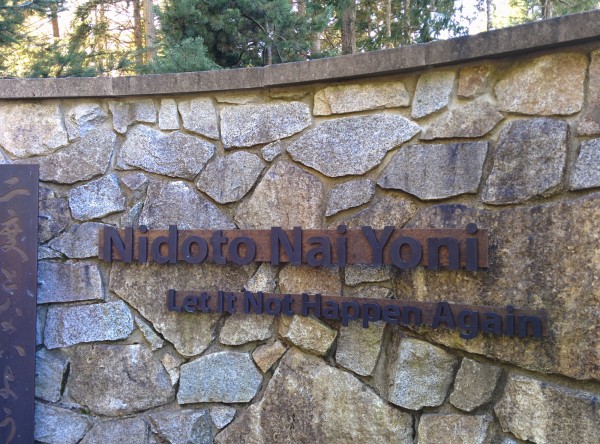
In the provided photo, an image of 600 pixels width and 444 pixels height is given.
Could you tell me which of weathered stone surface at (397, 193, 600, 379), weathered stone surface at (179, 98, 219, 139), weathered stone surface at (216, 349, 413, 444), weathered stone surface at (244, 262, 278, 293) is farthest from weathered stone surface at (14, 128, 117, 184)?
weathered stone surface at (397, 193, 600, 379)

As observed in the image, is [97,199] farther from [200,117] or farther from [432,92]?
[432,92]

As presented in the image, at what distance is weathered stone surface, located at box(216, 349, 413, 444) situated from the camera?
2.05 meters

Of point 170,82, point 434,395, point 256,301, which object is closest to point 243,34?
point 170,82

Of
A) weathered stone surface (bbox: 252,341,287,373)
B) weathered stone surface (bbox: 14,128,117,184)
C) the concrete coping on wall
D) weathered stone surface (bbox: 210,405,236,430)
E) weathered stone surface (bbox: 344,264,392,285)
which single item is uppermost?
Result: the concrete coping on wall

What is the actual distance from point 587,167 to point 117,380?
74.4 inches

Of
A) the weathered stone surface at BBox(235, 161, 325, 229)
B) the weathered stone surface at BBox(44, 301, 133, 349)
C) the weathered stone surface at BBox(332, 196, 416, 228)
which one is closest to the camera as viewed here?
the weathered stone surface at BBox(332, 196, 416, 228)

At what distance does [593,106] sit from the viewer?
5.85 feet

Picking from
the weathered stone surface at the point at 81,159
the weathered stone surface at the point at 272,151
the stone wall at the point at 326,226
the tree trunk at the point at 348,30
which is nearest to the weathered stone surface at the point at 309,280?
the stone wall at the point at 326,226

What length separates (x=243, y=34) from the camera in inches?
199

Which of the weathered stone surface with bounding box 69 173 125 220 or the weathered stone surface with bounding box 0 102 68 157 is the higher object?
the weathered stone surface with bounding box 0 102 68 157

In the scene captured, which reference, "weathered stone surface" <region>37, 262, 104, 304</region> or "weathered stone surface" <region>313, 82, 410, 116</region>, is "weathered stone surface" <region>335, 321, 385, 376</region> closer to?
"weathered stone surface" <region>313, 82, 410, 116</region>

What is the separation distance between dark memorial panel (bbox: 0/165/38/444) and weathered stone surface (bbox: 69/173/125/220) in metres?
0.16

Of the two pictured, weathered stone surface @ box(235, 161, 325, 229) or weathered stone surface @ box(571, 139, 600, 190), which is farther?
weathered stone surface @ box(235, 161, 325, 229)

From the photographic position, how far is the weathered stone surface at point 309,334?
212cm
